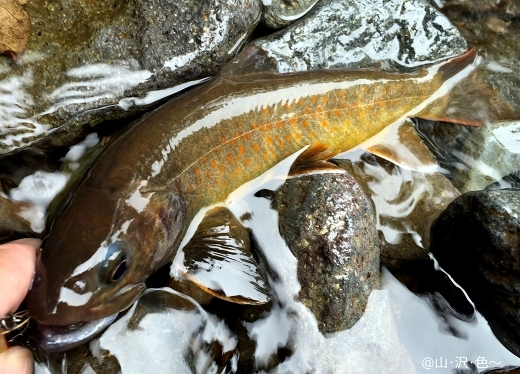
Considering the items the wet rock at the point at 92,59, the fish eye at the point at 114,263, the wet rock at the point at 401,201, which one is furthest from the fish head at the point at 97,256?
the wet rock at the point at 401,201

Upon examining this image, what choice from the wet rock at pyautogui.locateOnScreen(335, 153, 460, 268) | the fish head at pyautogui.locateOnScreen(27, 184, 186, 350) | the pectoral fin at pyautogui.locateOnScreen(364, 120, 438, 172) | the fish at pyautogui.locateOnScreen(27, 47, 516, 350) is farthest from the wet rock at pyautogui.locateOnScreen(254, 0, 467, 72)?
the fish head at pyautogui.locateOnScreen(27, 184, 186, 350)

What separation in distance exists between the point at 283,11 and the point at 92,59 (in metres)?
1.66

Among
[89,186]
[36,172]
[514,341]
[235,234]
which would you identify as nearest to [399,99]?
[235,234]

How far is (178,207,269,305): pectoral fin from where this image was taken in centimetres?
312

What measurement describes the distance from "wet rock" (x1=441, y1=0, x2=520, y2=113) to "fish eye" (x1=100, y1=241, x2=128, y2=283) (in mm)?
3576

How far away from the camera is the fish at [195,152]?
2564 millimetres

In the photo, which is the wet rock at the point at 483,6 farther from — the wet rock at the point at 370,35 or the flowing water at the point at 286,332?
the flowing water at the point at 286,332

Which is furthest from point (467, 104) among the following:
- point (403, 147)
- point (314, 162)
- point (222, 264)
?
point (222, 264)

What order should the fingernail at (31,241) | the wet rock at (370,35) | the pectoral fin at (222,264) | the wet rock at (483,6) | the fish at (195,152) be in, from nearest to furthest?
the fish at (195,152)
the fingernail at (31,241)
the pectoral fin at (222,264)
the wet rock at (370,35)
the wet rock at (483,6)

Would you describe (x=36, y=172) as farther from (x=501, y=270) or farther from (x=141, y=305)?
(x=501, y=270)

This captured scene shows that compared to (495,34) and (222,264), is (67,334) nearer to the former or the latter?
(222,264)

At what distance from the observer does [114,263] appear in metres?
2.64

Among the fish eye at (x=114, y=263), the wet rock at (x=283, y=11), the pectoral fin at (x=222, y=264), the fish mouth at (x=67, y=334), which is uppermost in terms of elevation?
the wet rock at (x=283, y=11)

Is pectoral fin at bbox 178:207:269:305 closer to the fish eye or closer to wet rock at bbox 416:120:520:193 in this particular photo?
the fish eye
